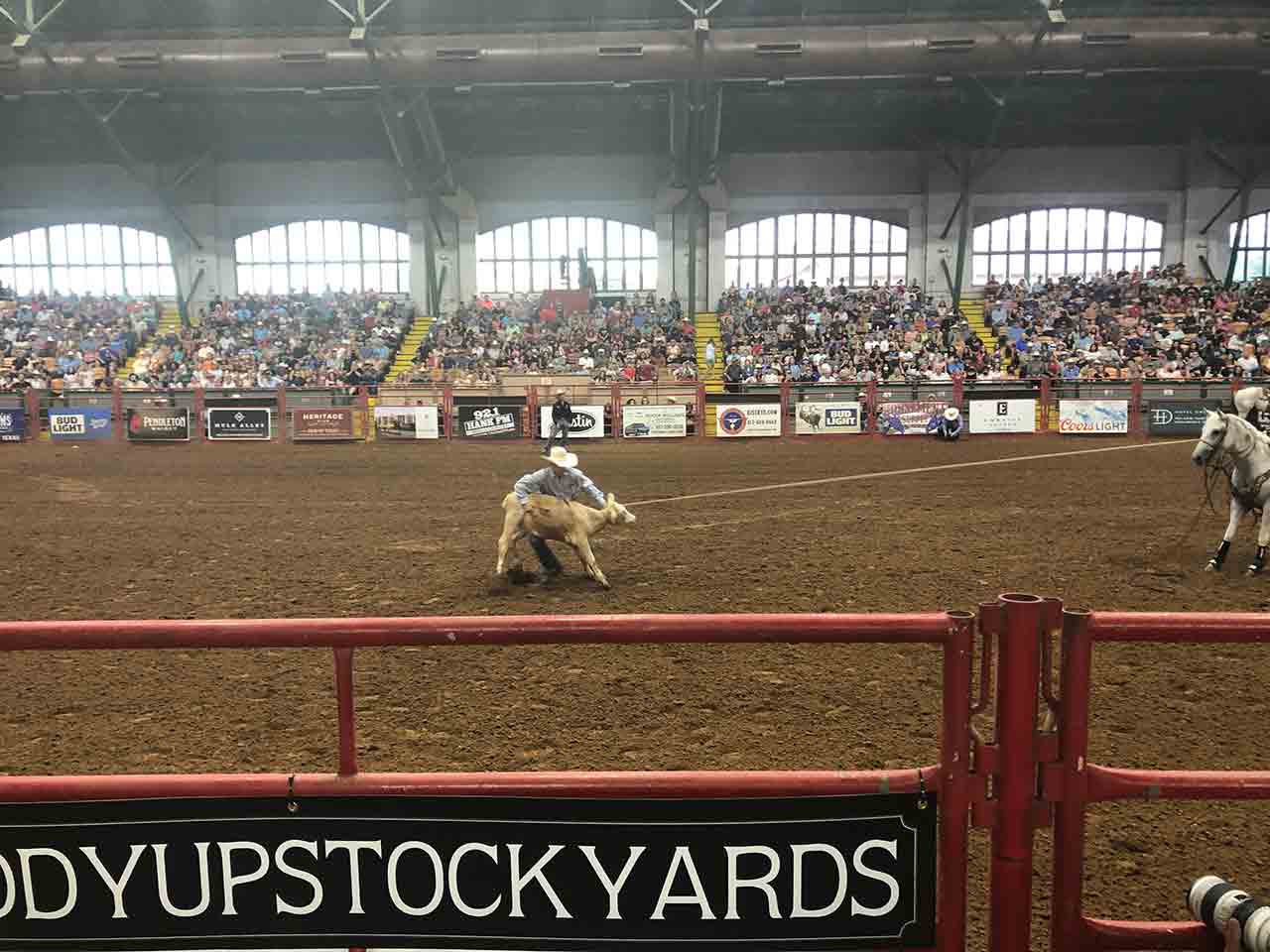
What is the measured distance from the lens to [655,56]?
27.4 m

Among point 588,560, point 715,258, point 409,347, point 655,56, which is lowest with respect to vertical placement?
point 588,560

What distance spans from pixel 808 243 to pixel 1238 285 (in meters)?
15.6

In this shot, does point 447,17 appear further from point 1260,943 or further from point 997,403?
point 1260,943

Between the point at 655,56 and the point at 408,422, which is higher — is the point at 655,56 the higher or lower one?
the higher one

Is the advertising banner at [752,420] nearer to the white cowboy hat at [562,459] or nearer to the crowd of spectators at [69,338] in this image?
the white cowboy hat at [562,459]

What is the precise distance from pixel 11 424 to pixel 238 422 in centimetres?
659

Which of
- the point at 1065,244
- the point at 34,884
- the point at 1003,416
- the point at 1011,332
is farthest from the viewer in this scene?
the point at 1065,244

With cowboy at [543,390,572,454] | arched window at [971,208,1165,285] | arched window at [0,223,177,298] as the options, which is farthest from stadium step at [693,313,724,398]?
arched window at [0,223,177,298]

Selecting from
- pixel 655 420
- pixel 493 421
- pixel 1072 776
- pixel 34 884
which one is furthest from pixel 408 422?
pixel 1072 776

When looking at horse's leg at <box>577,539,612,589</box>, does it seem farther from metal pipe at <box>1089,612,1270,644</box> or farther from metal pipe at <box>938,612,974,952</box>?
metal pipe at <box>1089,612,1270,644</box>

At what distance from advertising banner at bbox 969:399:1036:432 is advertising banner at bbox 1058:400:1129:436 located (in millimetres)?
782

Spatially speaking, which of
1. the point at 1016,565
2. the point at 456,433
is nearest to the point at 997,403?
the point at 456,433

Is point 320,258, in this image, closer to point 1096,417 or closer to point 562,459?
point 1096,417

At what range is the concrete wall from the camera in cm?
3506
